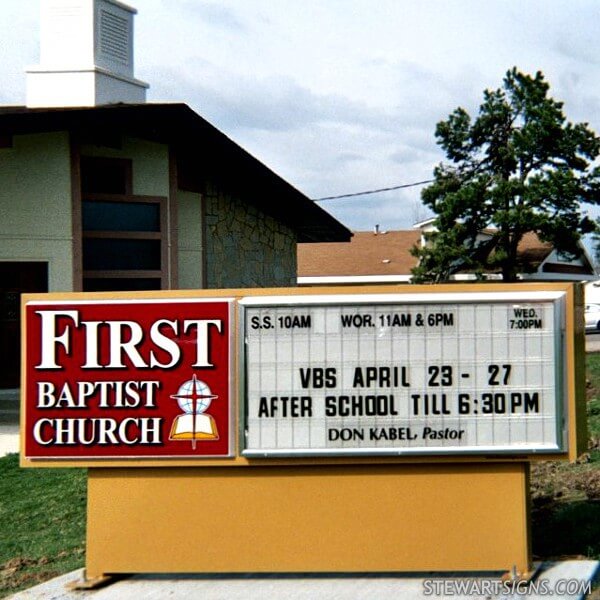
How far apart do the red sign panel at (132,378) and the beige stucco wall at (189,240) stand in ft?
33.8

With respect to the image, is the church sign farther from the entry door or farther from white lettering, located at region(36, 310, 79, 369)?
the entry door

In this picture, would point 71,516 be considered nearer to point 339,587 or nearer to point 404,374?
point 339,587

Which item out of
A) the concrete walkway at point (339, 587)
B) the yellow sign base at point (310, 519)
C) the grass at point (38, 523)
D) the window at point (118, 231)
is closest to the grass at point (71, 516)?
the grass at point (38, 523)

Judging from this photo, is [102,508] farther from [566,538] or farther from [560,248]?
[560,248]

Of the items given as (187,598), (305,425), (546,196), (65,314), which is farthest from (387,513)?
(546,196)

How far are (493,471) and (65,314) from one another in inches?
116

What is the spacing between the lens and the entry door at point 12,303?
668 inches

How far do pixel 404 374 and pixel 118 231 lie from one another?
10.4 meters

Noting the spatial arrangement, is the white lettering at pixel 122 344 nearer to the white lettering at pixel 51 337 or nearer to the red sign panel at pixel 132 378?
the red sign panel at pixel 132 378

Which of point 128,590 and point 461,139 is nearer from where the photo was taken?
point 128,590

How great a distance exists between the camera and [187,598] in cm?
626

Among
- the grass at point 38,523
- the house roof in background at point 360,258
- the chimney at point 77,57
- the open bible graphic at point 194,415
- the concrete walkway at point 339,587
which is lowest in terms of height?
the grass at point 38,523

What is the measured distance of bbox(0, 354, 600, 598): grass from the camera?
7.24 meters

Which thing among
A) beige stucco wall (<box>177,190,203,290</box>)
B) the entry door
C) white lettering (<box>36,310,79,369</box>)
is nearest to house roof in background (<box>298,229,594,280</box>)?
beige stucco wall (<box>177,190,203,290</box>)
